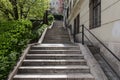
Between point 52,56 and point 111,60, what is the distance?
2.51 metres

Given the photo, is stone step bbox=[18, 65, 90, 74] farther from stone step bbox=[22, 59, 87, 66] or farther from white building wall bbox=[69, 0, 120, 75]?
white building wall bbox=[69, 0, 120, 75]

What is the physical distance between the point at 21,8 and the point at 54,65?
403 inches

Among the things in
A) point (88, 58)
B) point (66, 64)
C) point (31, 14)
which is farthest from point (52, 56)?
point (31, 14)

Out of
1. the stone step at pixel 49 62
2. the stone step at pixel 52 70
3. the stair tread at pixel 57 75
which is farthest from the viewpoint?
the stone step at pixel 49 62

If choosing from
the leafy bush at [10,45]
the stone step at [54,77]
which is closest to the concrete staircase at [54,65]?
the stone step at [54,77]

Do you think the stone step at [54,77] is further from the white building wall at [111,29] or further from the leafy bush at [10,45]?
the white building wall at [111,29]

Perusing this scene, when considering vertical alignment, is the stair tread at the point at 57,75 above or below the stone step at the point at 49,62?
below

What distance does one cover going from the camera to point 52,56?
868 cm

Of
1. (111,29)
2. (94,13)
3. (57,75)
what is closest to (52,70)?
(57,75)

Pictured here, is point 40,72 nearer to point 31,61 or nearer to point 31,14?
point 31,61

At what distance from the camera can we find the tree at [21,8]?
53.9 ft

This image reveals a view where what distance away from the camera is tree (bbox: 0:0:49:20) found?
16422mm

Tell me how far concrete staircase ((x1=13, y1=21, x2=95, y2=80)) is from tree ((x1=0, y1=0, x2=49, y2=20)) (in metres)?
7.61

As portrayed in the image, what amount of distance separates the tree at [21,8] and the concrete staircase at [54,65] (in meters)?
7.61
